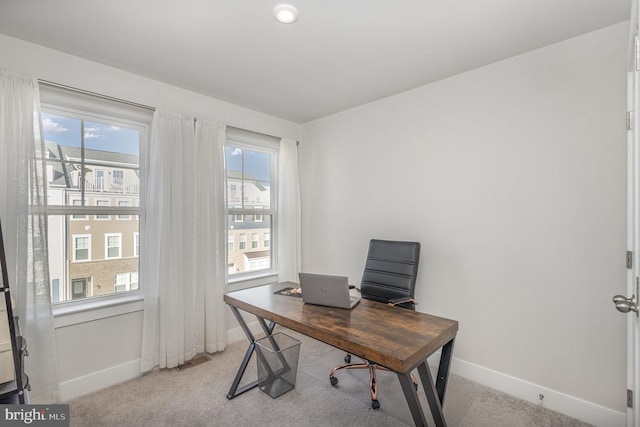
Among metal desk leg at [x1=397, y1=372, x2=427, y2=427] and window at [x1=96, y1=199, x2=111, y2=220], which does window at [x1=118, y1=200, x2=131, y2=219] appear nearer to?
window at [x1=96, y1=199, x2=111, y2=220]

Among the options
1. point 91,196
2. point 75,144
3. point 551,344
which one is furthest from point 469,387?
point 75,144

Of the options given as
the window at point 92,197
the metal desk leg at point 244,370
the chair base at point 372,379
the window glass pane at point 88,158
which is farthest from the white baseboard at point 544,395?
the window glass pane at point 88,158

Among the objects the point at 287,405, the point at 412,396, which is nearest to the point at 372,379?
the point at 287,405

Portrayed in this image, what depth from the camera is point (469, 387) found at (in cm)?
232

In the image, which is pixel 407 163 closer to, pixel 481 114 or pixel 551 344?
pixel 481 114

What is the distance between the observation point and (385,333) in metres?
1.55

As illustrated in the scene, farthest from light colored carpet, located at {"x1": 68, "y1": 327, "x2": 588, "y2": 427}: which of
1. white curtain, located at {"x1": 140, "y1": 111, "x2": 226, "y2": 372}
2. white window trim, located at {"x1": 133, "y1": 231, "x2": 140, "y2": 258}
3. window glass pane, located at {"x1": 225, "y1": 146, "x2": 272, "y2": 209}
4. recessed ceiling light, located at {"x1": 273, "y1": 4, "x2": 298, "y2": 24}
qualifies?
recessed ceiling light, located at {"x1": 273, "y1": 4, "x2": 298, "y2": 24}

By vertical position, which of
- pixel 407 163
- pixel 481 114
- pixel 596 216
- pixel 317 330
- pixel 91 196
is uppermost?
pixel 481 114

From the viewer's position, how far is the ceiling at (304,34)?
1.71 metres

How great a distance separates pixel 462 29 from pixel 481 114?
72 centimetres

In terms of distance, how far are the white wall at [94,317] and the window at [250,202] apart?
0.79 m

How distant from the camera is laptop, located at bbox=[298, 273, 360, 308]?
191cm

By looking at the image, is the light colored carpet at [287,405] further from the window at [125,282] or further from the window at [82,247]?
the window at [82,247]

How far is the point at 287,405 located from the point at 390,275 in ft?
3.99
